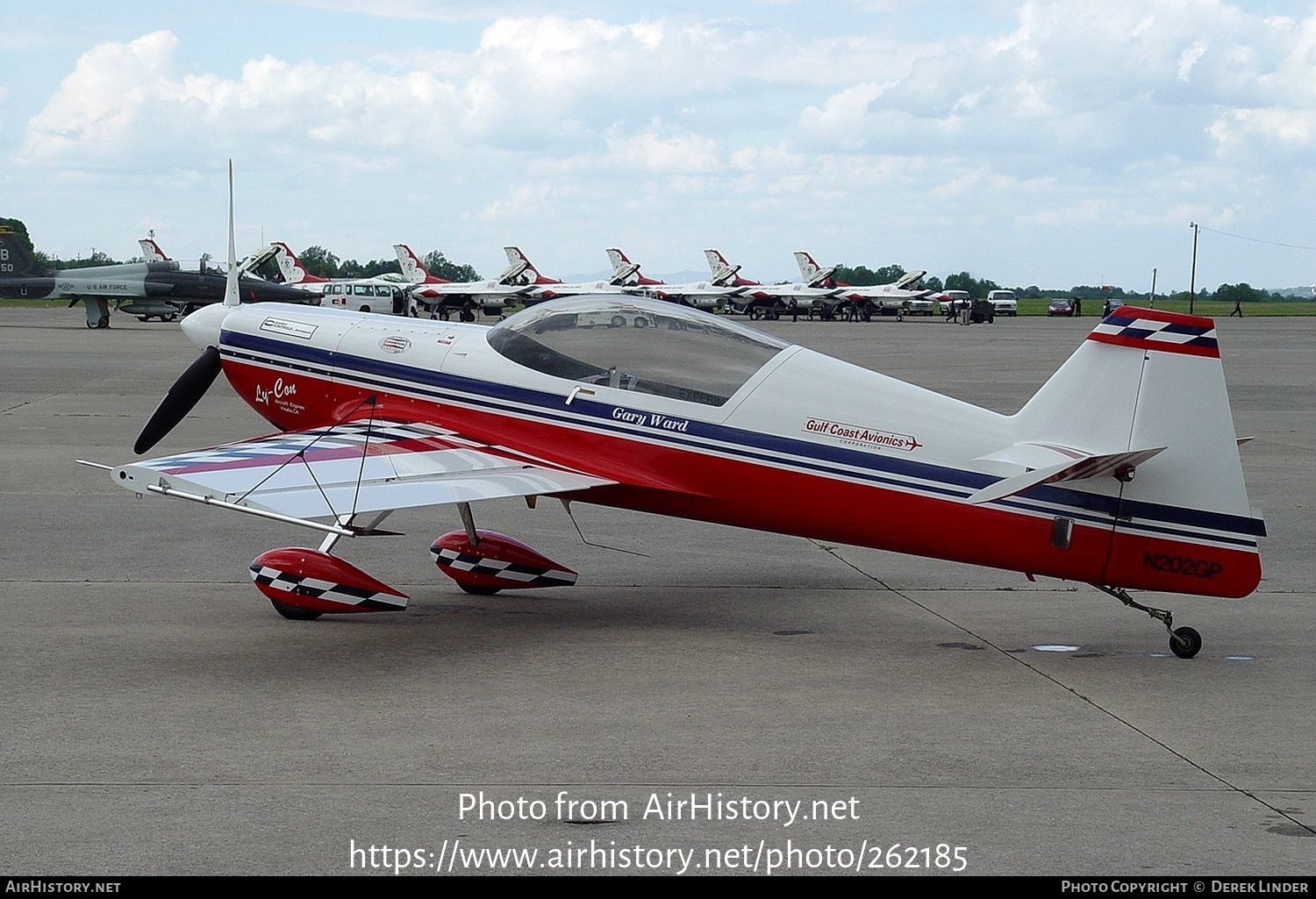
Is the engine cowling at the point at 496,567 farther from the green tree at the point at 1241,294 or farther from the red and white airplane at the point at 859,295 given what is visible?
the green tree at the point at 1241,294

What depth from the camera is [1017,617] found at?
8.60 meters

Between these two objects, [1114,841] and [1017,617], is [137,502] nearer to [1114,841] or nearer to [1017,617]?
[1017,617]

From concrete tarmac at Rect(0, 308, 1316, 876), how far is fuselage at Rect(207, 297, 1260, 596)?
2.14 feet

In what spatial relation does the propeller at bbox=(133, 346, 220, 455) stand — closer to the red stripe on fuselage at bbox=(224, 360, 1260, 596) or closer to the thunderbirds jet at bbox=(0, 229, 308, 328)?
the red stripe on fuselage at bbox=(224, 360, 1260, 596)

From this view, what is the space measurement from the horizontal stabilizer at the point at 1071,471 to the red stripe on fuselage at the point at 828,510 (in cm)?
33

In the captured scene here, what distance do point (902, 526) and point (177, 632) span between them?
4166 millimetres

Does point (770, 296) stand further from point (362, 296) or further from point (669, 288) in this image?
point (362, 296)

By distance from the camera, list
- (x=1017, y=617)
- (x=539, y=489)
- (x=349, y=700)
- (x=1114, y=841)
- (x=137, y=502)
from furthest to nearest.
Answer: (x=137, y=502) < (x=1017, y=617) < (x=539, y=489) < (x=349, y=700) < (x=1114, y=841)

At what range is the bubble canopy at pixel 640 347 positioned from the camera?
825 cm

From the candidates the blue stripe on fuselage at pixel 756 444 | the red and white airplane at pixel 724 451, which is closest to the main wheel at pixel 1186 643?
the red and white airplane at pixel 724 451

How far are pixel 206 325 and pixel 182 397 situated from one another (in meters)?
0.67

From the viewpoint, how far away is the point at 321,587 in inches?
315

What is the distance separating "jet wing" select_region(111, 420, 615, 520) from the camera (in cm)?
733

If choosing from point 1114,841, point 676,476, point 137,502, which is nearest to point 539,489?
point 676,476
